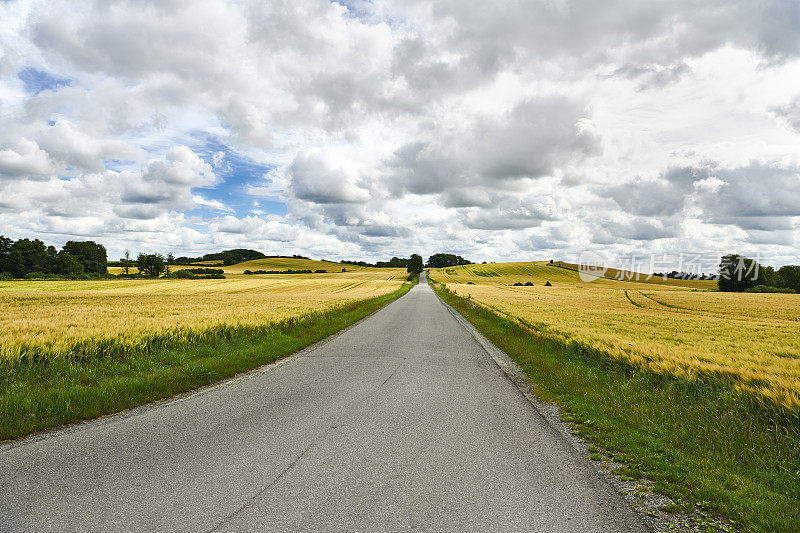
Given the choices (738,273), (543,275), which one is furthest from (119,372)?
(543,275)

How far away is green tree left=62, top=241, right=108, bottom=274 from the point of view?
111 metres

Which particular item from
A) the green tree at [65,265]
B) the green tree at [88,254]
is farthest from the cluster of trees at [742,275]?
the green tree at [88,254]

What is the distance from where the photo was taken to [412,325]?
20.8 meters

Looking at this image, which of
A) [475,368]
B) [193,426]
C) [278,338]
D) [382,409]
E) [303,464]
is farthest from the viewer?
[278,338]

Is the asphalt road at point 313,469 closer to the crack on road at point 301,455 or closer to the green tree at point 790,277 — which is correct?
the crack on road at point 301,455

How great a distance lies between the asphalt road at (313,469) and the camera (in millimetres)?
3691

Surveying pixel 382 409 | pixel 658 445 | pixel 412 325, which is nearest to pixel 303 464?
pixel 382 409

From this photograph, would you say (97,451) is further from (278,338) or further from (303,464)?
(278,338)

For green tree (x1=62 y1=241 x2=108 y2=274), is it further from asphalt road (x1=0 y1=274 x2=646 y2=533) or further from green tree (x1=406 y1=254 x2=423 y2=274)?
asphalt road (x1=0 y1=274 x2=646 y2=533)

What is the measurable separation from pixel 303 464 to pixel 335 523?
1.32 meters

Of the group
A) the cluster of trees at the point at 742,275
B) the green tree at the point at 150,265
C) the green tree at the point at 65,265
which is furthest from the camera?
the green tree at the point at 150,265

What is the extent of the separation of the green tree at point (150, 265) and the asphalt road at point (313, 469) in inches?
4672

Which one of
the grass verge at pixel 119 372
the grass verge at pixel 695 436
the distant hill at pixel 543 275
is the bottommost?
the grass verge at pixel 119 372

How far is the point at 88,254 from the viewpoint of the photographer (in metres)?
113
